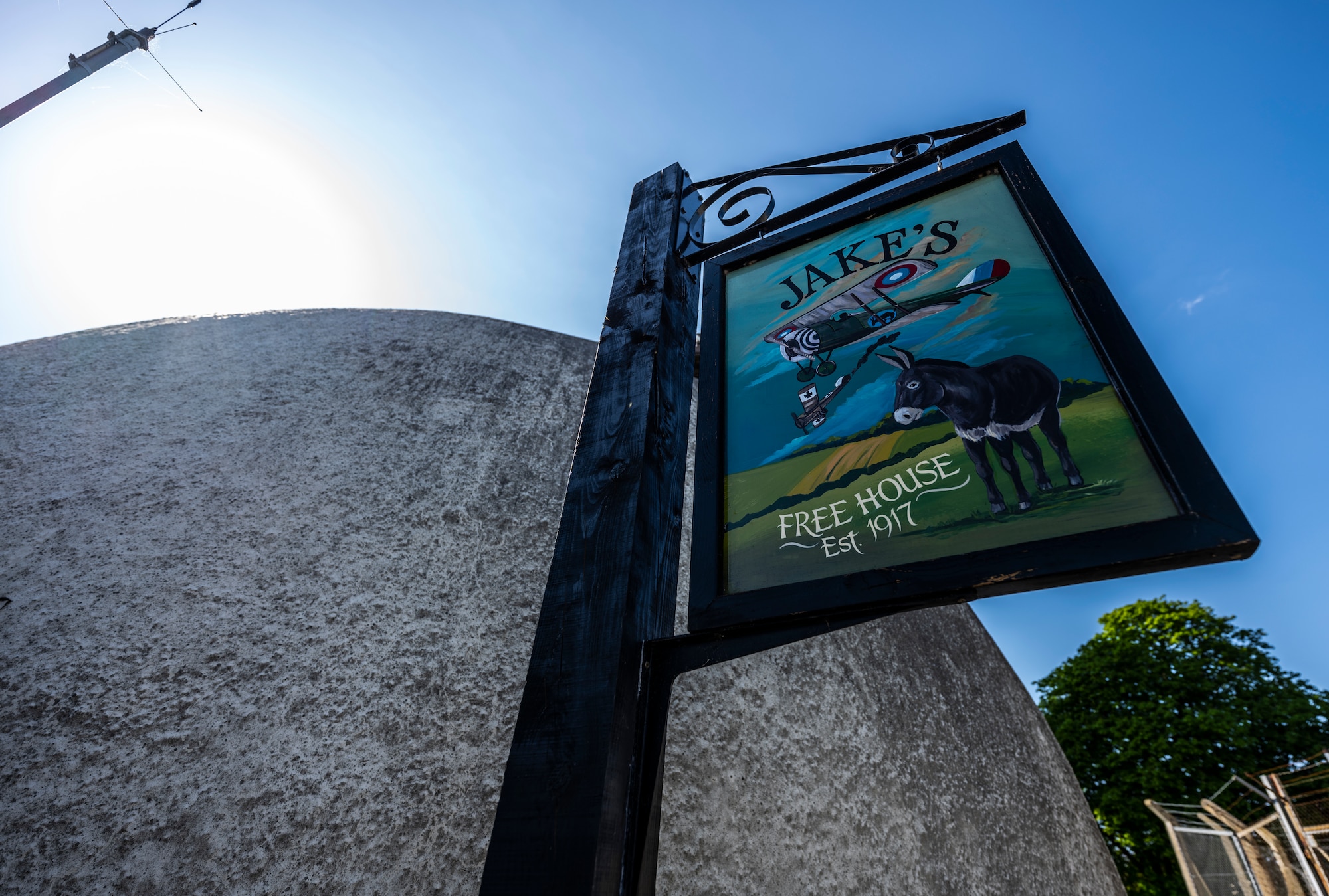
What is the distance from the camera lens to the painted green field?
118 centimetres

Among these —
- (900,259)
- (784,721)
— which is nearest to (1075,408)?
(900,259)

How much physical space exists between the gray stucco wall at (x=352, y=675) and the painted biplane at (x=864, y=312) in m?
2.49

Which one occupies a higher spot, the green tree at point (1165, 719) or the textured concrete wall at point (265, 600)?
the green tree at point (1165, 719)

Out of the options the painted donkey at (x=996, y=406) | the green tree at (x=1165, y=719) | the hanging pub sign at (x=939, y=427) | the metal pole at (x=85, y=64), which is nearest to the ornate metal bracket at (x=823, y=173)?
the hanging pub sign at (x=939, y=427)

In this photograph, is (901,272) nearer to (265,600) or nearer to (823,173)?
(823,173)

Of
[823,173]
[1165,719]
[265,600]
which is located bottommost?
[265,600]

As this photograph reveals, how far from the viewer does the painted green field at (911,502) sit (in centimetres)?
118

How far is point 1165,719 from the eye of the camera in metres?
12.4

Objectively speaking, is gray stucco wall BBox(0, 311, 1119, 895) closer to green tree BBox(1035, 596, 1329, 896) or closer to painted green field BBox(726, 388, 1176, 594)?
painted green field BBox(726, 388, 1176, 594)

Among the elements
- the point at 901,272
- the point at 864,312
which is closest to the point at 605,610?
the point at 864,312

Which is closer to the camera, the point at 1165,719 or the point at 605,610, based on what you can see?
the point at 605,610

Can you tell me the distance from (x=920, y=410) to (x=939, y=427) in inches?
2.8

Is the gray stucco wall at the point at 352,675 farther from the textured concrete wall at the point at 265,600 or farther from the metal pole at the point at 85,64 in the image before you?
the metal pole at the point at 85,64

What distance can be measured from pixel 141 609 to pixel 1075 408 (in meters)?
4.32
